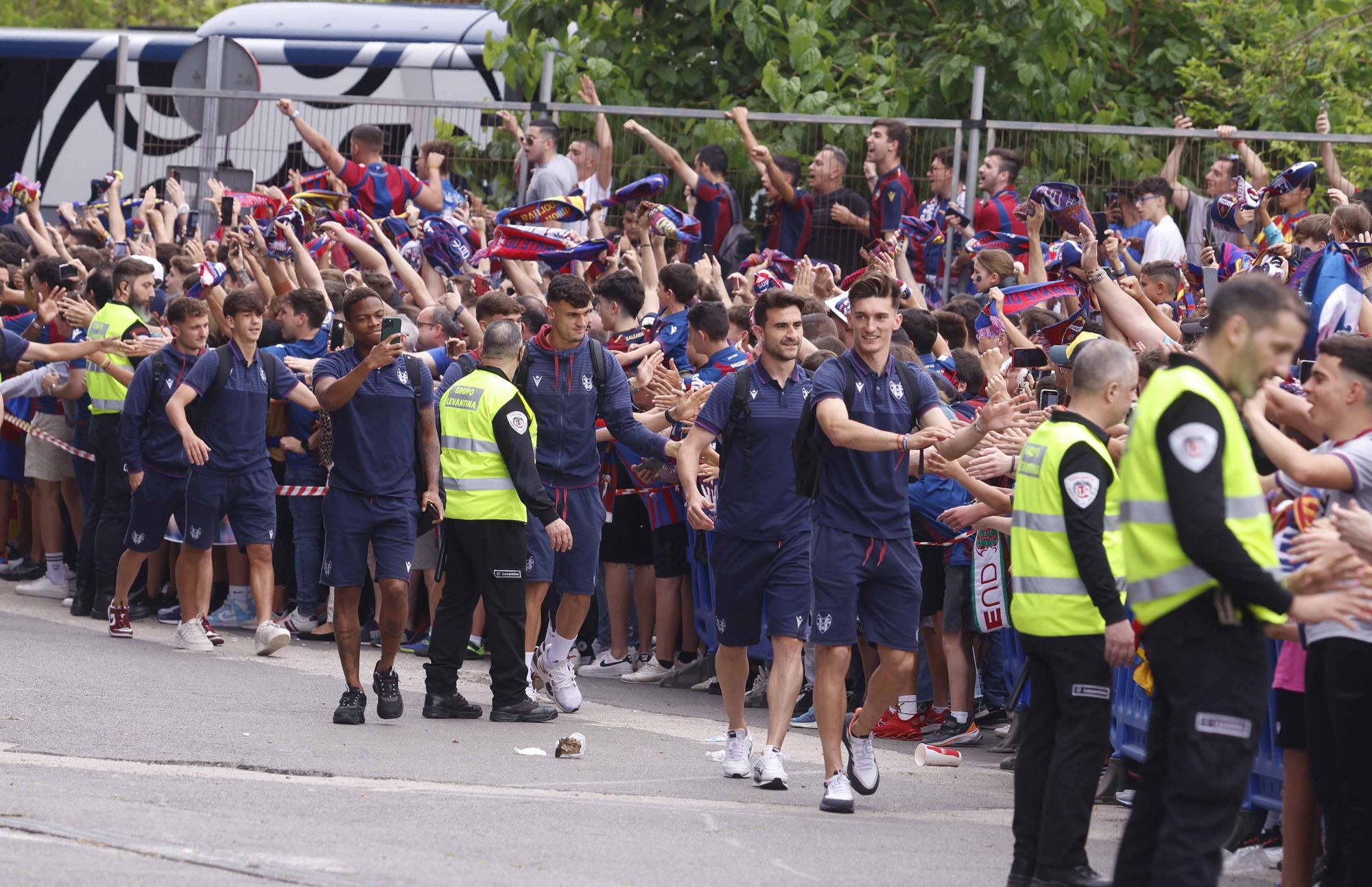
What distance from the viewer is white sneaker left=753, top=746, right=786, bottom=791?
8.21m

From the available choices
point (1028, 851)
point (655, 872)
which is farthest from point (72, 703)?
point (1028, 851)

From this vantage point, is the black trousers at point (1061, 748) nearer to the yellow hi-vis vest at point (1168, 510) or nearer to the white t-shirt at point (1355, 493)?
the white t-shirt at point (1355, 493)

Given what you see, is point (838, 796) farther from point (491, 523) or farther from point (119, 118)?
point (119, 118)

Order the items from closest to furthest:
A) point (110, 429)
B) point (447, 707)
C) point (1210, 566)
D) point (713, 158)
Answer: point (1210, 566), point (447, 707), point (110, 429), point (713, 158)

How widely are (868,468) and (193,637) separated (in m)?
5.88

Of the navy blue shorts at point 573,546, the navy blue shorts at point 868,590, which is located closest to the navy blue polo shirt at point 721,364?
the navy blue shorts at point 573,546

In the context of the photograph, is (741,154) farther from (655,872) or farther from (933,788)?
(655,872)

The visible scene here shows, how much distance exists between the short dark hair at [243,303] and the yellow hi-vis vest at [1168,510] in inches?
296

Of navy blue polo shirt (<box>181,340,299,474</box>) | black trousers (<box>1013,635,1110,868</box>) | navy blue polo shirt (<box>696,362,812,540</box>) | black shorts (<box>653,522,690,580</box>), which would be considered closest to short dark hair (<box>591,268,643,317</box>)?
black shorts (<box>653,522,690,580</box>)

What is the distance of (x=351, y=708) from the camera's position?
942 cm

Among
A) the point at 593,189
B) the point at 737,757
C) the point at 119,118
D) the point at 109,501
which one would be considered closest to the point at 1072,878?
the point at 737,757

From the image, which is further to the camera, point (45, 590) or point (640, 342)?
point (45, 590)

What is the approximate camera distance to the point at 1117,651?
6.25 metres

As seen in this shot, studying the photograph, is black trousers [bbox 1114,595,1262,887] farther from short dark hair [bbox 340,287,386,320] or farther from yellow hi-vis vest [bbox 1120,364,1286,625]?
short dark hair [bbox 340,287,386,320]
